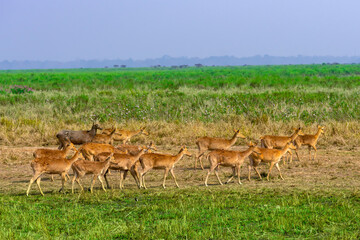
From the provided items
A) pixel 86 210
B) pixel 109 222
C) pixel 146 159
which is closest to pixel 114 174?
pixel 146 159

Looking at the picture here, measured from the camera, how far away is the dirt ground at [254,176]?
12922mm

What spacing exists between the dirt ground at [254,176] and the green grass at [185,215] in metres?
0.94

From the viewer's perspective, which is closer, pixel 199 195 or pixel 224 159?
pixel 199 195

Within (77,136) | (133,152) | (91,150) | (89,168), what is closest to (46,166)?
(89,168)

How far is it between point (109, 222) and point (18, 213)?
225 cm

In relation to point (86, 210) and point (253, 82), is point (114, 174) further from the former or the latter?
point (253, 82)

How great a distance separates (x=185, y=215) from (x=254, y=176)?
201 inches

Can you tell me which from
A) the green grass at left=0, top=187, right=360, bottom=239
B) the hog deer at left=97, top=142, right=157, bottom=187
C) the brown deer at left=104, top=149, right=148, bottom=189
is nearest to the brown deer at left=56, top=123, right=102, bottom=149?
the hog deer at left=97, top=142, right=157, bottom=187

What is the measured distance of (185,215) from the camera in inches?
385

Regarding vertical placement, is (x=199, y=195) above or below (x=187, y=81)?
above

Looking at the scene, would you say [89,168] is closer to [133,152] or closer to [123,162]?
[123,162]

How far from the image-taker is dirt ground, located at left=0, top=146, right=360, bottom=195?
12.9m

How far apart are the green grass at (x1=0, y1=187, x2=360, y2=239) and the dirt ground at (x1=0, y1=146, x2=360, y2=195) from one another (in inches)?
36.8

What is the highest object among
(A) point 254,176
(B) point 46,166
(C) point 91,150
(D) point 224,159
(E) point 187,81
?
(B) point 46,166
